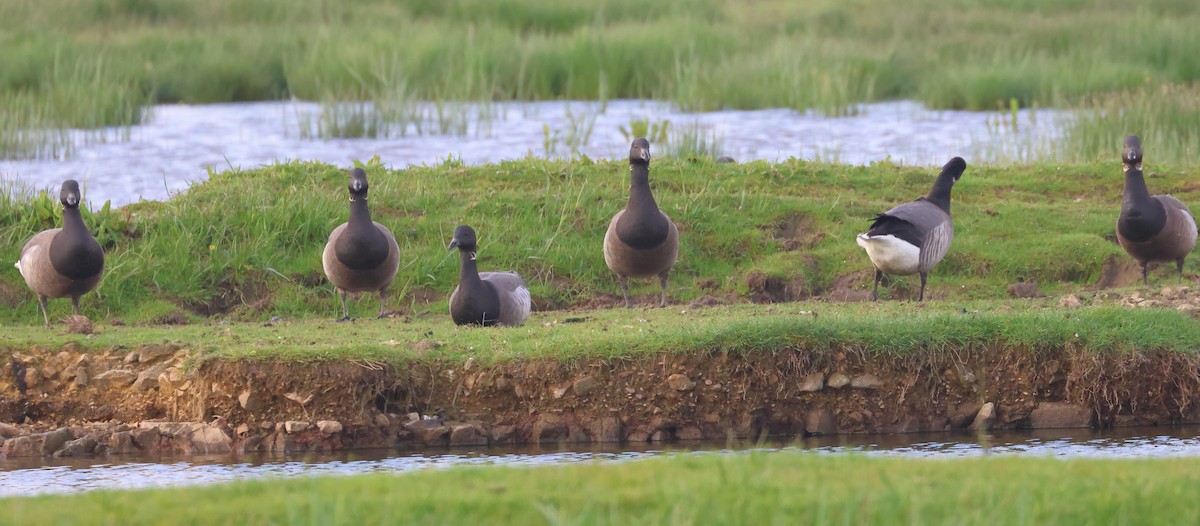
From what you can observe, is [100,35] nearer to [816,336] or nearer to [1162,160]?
[1162,160]

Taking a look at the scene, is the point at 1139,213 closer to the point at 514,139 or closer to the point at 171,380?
the point at 171,380

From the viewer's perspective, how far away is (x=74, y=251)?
42.5ft

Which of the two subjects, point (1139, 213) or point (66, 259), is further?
point (1139, 213)

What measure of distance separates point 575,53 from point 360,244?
18085 mm

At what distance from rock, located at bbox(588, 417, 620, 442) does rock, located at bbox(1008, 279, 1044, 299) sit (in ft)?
17.5

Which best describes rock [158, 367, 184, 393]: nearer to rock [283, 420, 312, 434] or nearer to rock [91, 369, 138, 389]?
rock [91, 369, 138, 389]

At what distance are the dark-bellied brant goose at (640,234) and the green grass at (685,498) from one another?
6.24 meters

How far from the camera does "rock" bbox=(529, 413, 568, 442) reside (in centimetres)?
1062

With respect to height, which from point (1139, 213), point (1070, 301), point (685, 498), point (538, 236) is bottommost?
point (1070, 301)

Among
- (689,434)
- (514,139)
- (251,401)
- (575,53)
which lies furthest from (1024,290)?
(575,53)

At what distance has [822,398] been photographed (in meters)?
10.9

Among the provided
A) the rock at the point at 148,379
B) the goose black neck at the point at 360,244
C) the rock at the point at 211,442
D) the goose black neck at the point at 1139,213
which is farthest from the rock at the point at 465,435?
the goose black neck at the point at 1139,213

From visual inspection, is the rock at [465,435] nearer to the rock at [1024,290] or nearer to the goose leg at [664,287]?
the goose leg at [664,287]

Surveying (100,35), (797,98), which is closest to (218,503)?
(797,98)
